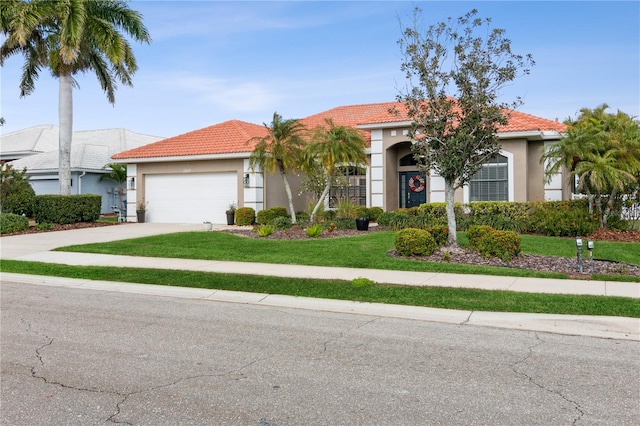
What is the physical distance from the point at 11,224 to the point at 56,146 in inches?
936

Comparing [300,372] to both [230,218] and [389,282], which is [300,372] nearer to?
[389,282]

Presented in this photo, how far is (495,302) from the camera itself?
8.71 m

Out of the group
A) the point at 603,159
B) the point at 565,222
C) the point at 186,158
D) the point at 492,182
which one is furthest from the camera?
the point at 186,158

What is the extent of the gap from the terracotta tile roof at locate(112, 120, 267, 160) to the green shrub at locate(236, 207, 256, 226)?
260cm

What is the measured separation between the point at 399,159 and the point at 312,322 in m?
17.6

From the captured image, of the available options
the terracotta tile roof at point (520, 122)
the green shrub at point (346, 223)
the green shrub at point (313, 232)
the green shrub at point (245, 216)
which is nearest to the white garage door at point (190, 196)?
the green shrub at point (245, 216)

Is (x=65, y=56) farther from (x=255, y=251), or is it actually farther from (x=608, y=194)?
(x=608, y=194)

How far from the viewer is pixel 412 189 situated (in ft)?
80.5

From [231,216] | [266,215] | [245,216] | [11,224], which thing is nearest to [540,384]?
[266,215]

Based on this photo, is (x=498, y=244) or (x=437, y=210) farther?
(x=437, y=210)

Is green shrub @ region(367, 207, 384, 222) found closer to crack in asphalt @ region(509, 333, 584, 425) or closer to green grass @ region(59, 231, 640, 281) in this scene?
green grass @ region(59, 231, 640, 281)

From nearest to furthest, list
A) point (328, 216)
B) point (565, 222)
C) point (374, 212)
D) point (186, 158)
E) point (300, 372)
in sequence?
point (300, 372), point (565, 222), point (328, 216), point (374, 212), point (186, 158)

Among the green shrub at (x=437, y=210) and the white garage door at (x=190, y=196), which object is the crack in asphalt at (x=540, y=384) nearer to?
the green shrub at (x=437, y=210)

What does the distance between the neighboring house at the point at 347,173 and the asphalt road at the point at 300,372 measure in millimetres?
15050
